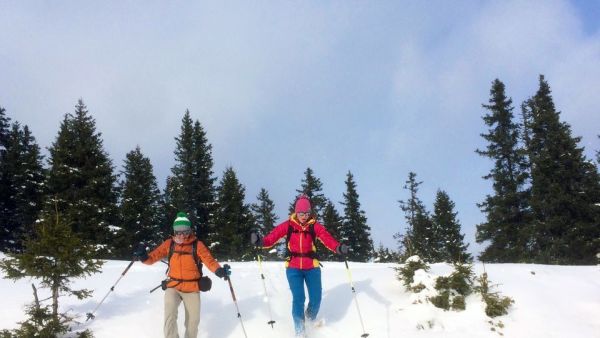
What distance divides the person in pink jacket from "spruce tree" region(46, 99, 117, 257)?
77.1 feet

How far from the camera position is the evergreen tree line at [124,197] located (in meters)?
30.5

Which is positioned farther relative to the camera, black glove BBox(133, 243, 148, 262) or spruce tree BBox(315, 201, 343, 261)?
spruce tree BBox(315, 201, 343, 261)

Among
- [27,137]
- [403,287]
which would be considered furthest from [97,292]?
[27,137]

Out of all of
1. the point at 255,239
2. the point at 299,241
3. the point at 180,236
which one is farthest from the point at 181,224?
the point at 299,241

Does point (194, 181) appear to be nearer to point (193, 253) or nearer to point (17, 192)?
point (17, 192)

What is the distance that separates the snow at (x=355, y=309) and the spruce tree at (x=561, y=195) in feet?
65.8

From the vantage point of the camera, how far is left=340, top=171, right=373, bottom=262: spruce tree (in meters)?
→ 48.0

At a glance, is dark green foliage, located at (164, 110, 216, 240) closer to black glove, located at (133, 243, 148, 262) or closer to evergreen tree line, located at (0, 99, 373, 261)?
evergreen tree line, located at (0, 99, 373, 261)

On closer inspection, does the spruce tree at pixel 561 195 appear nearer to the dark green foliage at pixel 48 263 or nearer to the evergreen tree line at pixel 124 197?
the evergreen tree line at pixel 124 197

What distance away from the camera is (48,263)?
280 inches

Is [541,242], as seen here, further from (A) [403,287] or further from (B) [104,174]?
(B) [104,174]

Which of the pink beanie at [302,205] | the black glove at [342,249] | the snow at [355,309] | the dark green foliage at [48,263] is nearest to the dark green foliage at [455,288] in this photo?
the snow at [355,309]

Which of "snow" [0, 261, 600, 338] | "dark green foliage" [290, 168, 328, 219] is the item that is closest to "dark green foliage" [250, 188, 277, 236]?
"dark green foliage" [290, 168, 328, 219]

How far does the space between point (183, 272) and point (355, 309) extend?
4.32m
